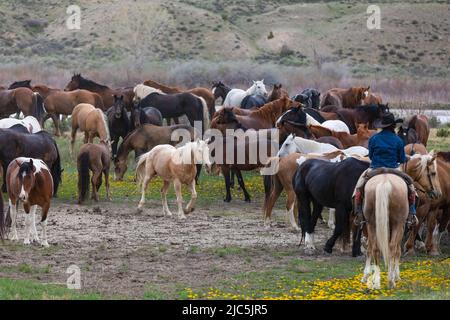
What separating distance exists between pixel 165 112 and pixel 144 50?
131 ft

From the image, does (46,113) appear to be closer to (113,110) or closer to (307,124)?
(113,110)

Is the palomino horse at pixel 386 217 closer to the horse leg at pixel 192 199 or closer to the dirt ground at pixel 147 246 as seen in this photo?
the dirt ground at pixel 147 246

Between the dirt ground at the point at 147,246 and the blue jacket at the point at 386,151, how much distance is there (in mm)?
2574

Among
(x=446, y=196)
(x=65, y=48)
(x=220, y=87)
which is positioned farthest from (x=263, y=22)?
(x=446, y=196)

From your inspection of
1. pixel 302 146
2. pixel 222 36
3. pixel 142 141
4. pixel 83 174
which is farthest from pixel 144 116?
pixel 222 36

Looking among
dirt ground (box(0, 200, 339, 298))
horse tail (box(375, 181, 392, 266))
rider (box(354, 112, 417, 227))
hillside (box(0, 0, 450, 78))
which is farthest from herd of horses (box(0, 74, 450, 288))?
hillside (box(0, 0, 450, 78))

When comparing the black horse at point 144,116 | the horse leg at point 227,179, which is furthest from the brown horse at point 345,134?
the black horse at point 144,116

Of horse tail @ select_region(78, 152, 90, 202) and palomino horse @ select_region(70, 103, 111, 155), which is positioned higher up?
palomino horse @ select_region(70, 103, 111, 155)

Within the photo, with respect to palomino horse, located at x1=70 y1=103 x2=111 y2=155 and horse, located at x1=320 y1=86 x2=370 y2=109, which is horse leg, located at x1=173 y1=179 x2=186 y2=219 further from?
horse, located at x1=320 y1=86 x2=370 y2=109

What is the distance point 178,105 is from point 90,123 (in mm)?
3590

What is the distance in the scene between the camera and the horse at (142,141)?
2297 cm

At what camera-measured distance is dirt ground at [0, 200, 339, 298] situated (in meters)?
13.1

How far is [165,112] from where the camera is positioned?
27391mm

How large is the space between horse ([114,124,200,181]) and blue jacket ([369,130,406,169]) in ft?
35.3
